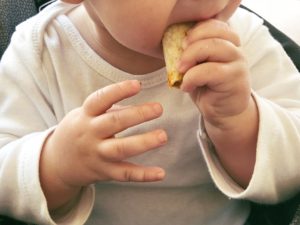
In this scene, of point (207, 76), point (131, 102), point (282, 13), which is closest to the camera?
point (207, 76)

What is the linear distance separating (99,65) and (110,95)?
0.63 feet

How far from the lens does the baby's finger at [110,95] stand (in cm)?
55

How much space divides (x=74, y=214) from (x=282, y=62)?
401 mm

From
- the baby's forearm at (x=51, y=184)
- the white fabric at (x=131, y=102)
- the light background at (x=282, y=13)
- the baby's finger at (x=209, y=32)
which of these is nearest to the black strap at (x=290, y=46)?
the white fabric at (x=131, y=102)

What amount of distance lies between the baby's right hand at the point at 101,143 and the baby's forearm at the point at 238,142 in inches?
4.0

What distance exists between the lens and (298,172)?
655 mm

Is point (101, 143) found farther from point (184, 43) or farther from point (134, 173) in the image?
point (184, 43)

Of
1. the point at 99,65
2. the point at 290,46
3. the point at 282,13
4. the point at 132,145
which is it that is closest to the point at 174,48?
the point at 132,145

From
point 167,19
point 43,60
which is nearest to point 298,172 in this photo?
point 167,19

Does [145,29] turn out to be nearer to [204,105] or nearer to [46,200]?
[204,105]

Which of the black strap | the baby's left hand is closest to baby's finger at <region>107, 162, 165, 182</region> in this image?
the baby's left hand

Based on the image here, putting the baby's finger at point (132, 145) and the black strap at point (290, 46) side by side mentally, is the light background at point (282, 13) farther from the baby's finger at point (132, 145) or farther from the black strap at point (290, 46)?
the baby's finger at point (132, 145)

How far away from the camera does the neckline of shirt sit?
0.72 meters

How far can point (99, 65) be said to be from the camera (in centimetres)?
74
